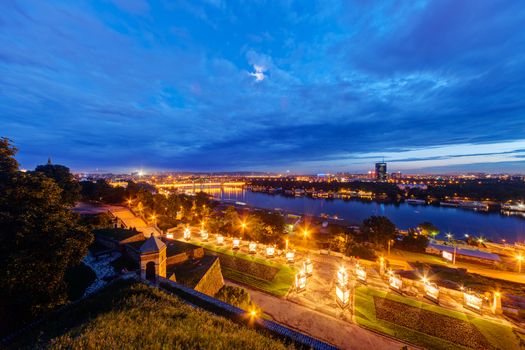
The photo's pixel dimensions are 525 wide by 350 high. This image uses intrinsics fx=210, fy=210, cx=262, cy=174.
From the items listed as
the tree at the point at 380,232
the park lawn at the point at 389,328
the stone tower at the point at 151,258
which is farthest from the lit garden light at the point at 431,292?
the stone tower at the point at 151,258

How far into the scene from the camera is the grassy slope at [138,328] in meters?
4.48

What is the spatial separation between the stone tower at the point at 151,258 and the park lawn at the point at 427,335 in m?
9.12

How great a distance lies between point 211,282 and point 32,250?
7054 mm

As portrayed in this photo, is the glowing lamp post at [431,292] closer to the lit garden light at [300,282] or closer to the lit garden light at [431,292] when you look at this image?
the lit garden light at [431,292]

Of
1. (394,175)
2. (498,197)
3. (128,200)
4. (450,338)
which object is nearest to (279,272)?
(450,338)

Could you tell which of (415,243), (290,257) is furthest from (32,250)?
(415,243)

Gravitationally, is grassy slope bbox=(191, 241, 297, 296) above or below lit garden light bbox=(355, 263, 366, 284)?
below

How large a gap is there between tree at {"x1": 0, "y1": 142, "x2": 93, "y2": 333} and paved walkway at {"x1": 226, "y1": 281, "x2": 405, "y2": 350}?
8008mm

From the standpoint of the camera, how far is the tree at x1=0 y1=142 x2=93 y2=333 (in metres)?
6.51

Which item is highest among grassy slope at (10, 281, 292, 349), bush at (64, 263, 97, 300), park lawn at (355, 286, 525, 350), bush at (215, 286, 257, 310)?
grassy slope at (10, 281, 292, 349)

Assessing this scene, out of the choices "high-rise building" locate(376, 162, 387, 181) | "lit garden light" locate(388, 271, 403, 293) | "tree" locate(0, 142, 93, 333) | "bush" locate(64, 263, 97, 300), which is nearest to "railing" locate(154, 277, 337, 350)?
"tree" locate(0, 142, 93, 333)

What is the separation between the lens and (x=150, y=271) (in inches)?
368

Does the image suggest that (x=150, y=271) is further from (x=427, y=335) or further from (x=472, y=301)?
(x=472, y=301)

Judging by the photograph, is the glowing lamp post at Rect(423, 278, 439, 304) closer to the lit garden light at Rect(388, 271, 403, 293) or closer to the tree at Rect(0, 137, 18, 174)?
the lit garden light at Rect(388, 271, 403, 293)
